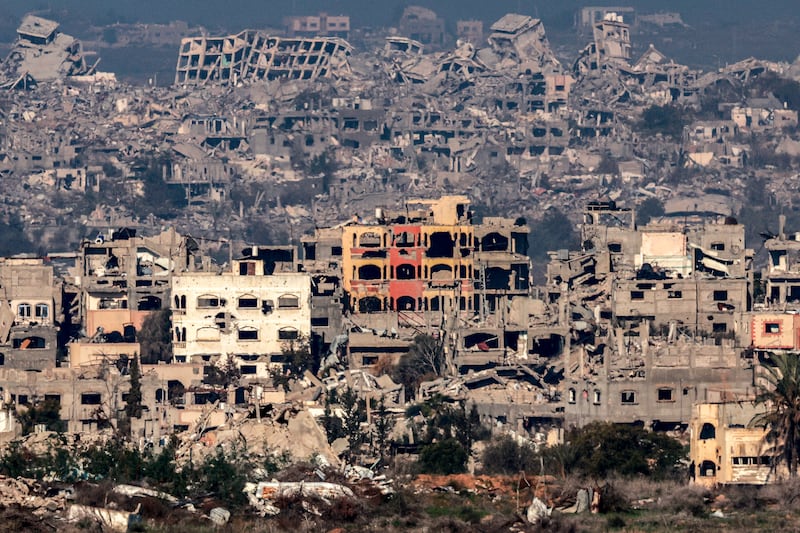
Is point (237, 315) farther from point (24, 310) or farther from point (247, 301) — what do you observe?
point (24, 310)

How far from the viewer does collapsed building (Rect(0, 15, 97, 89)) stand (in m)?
169

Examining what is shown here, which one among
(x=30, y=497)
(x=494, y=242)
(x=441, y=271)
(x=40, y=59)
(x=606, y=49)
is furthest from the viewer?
(x=606, y=49)

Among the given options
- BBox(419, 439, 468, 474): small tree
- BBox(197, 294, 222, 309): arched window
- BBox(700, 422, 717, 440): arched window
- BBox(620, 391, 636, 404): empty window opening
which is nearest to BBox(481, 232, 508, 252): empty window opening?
BBox(197, 294, 222, 309): arched window

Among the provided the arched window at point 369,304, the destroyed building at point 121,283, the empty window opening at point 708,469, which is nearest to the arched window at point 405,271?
the arched window at point 369,304

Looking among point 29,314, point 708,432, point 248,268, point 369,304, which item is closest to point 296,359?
point 248,268

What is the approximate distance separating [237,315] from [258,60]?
335 feet

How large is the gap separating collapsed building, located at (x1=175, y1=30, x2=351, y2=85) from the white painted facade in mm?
95669

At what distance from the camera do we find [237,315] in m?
69.6

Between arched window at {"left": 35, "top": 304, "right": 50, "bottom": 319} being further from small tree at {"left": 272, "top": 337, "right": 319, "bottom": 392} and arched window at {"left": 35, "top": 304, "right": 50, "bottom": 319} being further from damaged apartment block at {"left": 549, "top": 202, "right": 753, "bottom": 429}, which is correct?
damaged apartment block at {"left": 549, "top": 202, "right": 753, "bottom": 429}

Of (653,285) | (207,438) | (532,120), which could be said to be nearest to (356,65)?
(532,120)

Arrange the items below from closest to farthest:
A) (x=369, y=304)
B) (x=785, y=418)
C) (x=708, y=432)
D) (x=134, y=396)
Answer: (x=785, y=418) < (x=708, y=432) < (x=134, y=396) < (x=369, y=304)

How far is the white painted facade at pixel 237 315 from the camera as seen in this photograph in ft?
228

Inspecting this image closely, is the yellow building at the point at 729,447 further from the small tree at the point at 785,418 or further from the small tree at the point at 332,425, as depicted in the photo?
the small tree at the point at 332,425

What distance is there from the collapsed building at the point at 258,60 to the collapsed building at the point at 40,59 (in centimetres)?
729
